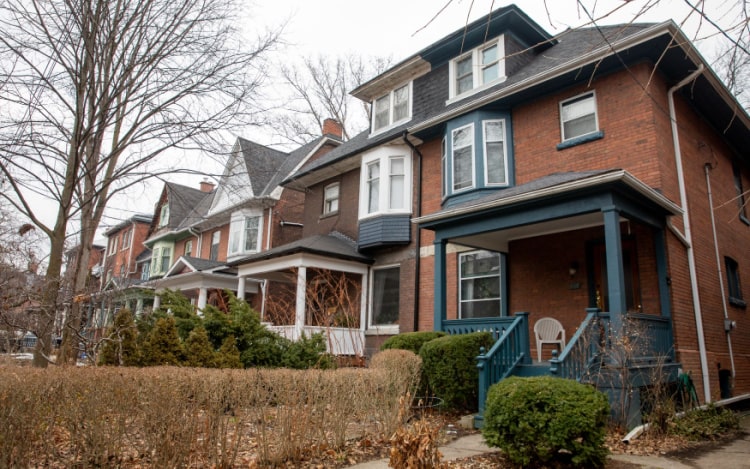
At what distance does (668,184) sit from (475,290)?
4520mm

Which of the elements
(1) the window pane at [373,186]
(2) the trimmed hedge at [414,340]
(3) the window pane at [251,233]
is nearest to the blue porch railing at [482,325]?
(2) the trimmed hedge at [414,340]

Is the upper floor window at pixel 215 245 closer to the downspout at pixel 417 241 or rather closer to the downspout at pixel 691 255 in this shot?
the downspout at pixel 417 241

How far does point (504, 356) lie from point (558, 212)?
8.19 feet

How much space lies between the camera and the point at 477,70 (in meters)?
13.4

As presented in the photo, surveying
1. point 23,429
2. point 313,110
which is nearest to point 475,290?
point 23,429

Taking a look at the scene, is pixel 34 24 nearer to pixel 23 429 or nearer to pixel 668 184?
pixel 23 429

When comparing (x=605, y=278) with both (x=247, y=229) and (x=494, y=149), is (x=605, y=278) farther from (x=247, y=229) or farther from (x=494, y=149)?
(x=247, y=229)

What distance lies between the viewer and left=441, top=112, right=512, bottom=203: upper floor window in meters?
11.6

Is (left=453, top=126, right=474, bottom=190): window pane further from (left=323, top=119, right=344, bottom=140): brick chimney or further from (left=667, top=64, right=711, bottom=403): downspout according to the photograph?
(left=323, top=119, right=344, bottom=140): brick chimney

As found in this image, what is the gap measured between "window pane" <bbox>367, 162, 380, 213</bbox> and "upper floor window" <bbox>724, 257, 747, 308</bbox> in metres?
8.45

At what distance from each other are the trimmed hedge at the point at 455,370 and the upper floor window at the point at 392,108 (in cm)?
852

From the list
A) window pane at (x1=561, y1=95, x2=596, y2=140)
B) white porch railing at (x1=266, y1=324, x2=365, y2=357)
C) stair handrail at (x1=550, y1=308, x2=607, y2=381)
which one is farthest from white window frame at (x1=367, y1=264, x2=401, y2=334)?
stair handrail at (x1=550, y1=308, x2=607, y2=381)

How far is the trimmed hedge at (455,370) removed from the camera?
26.5 ft

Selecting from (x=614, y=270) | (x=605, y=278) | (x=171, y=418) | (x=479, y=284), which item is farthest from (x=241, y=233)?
(x=171, y=418)
